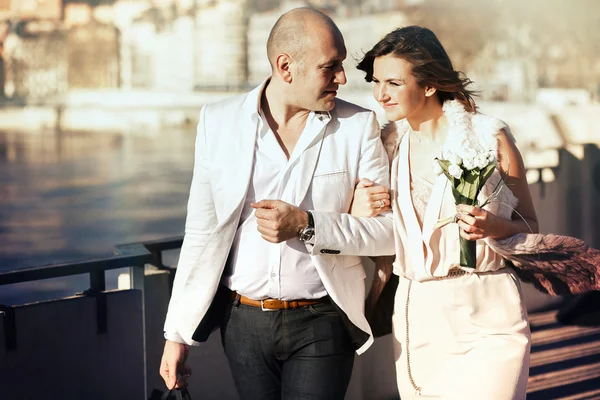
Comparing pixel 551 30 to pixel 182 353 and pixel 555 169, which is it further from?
pixel 182 353

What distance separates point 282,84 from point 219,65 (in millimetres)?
4436

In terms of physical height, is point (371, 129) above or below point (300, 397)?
above

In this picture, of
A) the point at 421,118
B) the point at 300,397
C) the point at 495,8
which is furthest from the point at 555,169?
the point at 300,397

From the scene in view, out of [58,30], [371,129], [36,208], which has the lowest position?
[36,208]

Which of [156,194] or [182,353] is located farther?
[156,194]

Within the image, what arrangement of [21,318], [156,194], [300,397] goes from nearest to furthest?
[300,397] < [21,318] < [156,194]

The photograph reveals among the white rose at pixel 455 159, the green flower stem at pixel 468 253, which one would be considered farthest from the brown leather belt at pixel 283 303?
the white rose at pixel 455 159

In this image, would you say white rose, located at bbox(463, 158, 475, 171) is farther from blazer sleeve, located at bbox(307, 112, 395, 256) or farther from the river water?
the river water

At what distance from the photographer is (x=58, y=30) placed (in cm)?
570

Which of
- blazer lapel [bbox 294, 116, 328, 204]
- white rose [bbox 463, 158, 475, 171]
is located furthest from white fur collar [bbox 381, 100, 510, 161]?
blazer lapel [bbox 294, 116, 328, 204]

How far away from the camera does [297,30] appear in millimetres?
2232

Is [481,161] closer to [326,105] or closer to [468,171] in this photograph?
[468,171]

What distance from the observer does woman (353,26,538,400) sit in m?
2.38

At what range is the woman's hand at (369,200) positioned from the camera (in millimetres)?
2248
